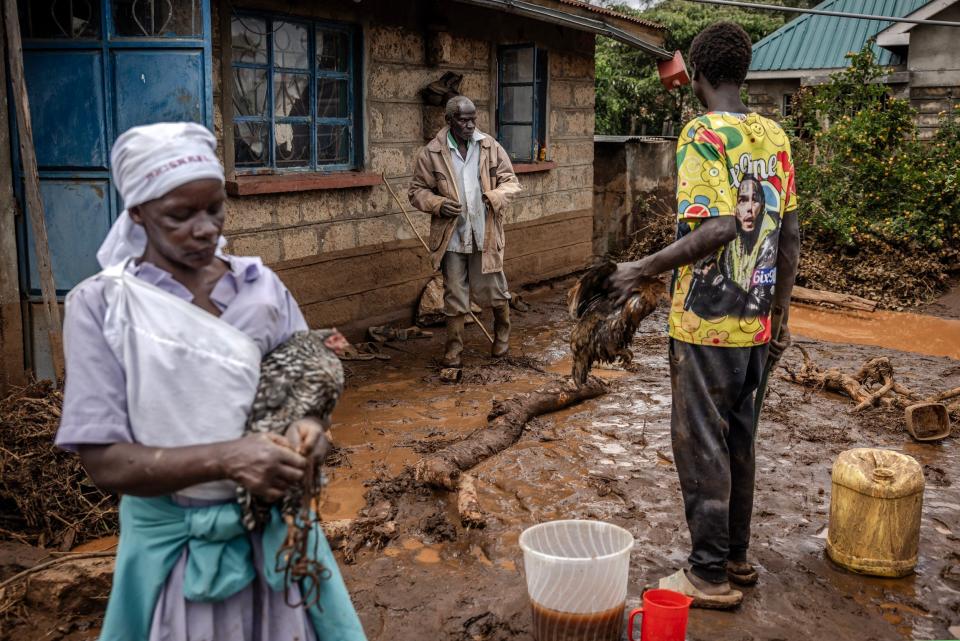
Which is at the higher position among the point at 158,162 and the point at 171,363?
the point at 158,162

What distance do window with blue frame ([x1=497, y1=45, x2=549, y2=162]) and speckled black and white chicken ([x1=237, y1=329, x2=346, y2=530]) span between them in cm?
867

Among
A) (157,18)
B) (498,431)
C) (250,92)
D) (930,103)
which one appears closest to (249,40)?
(250,92)

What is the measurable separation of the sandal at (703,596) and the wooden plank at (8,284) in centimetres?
405


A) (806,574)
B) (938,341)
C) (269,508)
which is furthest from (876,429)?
(269,508)

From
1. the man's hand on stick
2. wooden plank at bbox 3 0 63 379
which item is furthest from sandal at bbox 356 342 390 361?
wooden plank at bbox 3 0 63 379

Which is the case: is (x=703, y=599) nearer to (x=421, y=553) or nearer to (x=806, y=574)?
(x=806, y=574)

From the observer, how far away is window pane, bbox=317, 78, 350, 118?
7777 millimetres

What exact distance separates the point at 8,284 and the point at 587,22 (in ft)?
22.9

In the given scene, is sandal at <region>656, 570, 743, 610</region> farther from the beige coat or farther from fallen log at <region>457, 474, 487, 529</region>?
the beige coat

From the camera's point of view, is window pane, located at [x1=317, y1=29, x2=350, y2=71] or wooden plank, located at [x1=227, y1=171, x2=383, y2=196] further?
window pane, located at [x1=317, y1=29, x2=350, y2=71]

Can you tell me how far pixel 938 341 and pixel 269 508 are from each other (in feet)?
30.3

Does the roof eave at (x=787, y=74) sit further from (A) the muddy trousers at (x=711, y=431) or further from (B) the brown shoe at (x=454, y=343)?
(A) the muddy trousers at (x=711, y=431)

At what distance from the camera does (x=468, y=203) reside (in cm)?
739

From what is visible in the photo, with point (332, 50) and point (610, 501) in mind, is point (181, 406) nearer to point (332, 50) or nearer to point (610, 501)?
point (610, 501)
